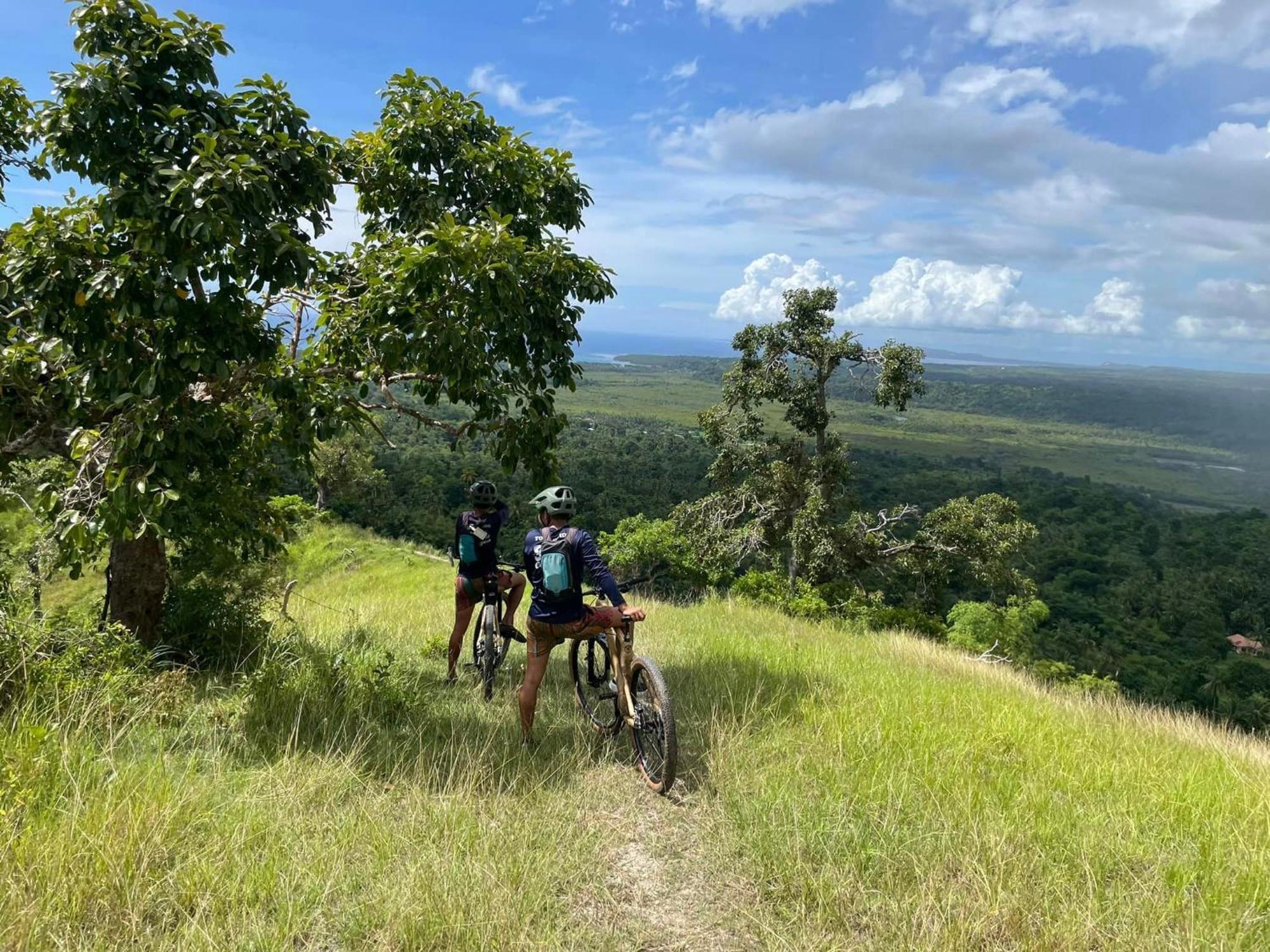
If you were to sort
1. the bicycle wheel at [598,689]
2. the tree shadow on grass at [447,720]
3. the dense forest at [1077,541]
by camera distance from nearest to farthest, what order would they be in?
the tree shadow on grass at [447,720]
the bicycle wheel at [598,689]
the dense forest at [1077,541]

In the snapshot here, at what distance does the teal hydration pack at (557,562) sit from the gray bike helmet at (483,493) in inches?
57.2

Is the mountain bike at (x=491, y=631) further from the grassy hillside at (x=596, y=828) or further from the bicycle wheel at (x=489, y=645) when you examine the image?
the grassy hillside at (x=596, y=828)

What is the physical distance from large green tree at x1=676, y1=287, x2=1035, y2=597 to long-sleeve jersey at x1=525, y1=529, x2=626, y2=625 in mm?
12696

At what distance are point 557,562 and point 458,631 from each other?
2.48 m

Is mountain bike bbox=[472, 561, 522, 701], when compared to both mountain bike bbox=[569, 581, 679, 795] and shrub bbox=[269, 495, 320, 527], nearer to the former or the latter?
mountain bike bbox=[569, 581, 679, 795]

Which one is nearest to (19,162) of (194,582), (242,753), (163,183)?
(163,183)

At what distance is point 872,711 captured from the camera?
18.9 ft

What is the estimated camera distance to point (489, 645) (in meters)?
6.32

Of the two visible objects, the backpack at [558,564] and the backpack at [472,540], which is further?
the backpack at [472,540]

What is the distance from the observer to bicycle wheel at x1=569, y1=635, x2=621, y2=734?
541cm

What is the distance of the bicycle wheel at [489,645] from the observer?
20.7 feet

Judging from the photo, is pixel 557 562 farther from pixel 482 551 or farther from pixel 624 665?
pixel 482 551

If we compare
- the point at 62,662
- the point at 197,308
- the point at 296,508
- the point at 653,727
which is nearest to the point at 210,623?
the point at 62,662

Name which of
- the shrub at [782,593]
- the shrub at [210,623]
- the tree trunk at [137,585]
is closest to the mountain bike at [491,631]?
the shrub at [210,623]
